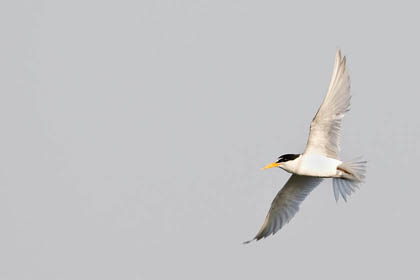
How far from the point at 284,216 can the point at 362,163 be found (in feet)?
6.59

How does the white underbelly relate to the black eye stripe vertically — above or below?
below

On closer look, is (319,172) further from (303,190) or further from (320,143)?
(303,190)

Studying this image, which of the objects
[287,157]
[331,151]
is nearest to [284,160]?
[287,157]

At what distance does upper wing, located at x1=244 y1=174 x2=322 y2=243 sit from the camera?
13.5 meters

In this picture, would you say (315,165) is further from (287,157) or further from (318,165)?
(287,157)

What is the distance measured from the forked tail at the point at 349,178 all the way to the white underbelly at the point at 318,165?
0.11m

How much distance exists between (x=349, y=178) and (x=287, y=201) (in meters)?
1.65

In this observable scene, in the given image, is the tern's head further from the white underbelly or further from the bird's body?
the white underbelly

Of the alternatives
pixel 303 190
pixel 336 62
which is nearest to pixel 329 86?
pixel 336 62

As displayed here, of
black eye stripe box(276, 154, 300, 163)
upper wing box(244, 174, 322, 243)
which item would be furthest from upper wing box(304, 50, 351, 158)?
upper wing box(244, 174, 322, 243)

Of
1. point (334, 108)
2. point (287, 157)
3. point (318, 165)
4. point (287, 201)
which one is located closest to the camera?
point (334, 108)

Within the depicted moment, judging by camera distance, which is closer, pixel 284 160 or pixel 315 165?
pixel 315 165

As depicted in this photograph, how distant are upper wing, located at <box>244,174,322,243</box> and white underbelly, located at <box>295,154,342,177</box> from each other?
4.33 feet

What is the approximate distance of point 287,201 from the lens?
13.6 m
